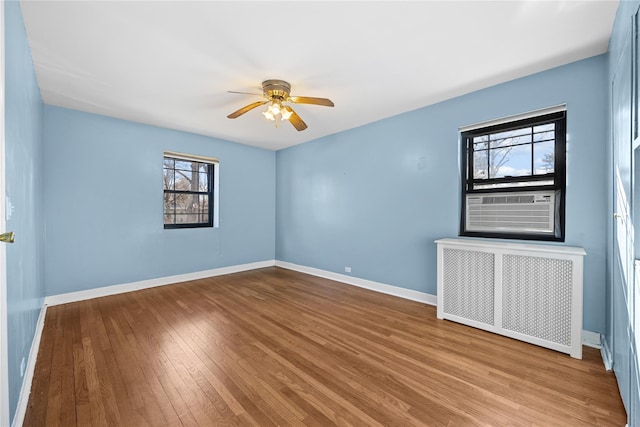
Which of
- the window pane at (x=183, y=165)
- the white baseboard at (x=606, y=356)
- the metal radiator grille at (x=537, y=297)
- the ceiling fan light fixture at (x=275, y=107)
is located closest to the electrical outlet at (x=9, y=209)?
the ceiling fan light fixture at (x=275, y=107)

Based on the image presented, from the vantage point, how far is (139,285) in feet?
13.5

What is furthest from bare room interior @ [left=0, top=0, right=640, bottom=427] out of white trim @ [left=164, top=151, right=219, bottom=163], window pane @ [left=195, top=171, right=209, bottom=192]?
window pane @ [left=195, top=171, right=209, bottom=192]

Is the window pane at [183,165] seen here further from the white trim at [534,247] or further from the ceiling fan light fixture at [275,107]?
the white trim at [534,247]

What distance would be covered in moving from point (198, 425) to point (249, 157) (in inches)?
183

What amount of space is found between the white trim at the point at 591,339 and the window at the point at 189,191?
5101mm

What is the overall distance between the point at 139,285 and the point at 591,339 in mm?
5386

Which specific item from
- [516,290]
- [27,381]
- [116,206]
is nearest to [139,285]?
[116,206]

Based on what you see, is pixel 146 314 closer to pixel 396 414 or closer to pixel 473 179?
pixel 396 414

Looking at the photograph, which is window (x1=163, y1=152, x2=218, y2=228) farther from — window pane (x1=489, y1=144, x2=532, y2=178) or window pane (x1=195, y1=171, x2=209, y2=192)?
window pane (x1=489, y1=144, x2=532, y2=178)

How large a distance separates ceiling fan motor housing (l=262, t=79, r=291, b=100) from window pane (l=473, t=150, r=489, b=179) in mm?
2273

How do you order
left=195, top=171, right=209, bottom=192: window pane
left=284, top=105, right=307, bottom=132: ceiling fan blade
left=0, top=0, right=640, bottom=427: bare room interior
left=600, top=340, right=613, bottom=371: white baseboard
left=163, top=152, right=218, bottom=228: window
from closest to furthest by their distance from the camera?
left=0, top=0, right=640, bottom=427: bare room interior → left=600, top=340, right=613, bottom=371: white baseboard → left=284, top=105, right=307, bottom=132: ceiling fan blade → left=163, top=152, right=218, bottom=228: window → left=195, top=171, right=209, bottom=192: window pane

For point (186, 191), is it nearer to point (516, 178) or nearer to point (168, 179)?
point (168, 179)

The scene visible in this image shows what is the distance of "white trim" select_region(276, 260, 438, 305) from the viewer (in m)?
3.51

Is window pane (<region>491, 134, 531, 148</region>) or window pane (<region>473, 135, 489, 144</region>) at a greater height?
window pane (<region>473, 135, 489, 144</region>)
